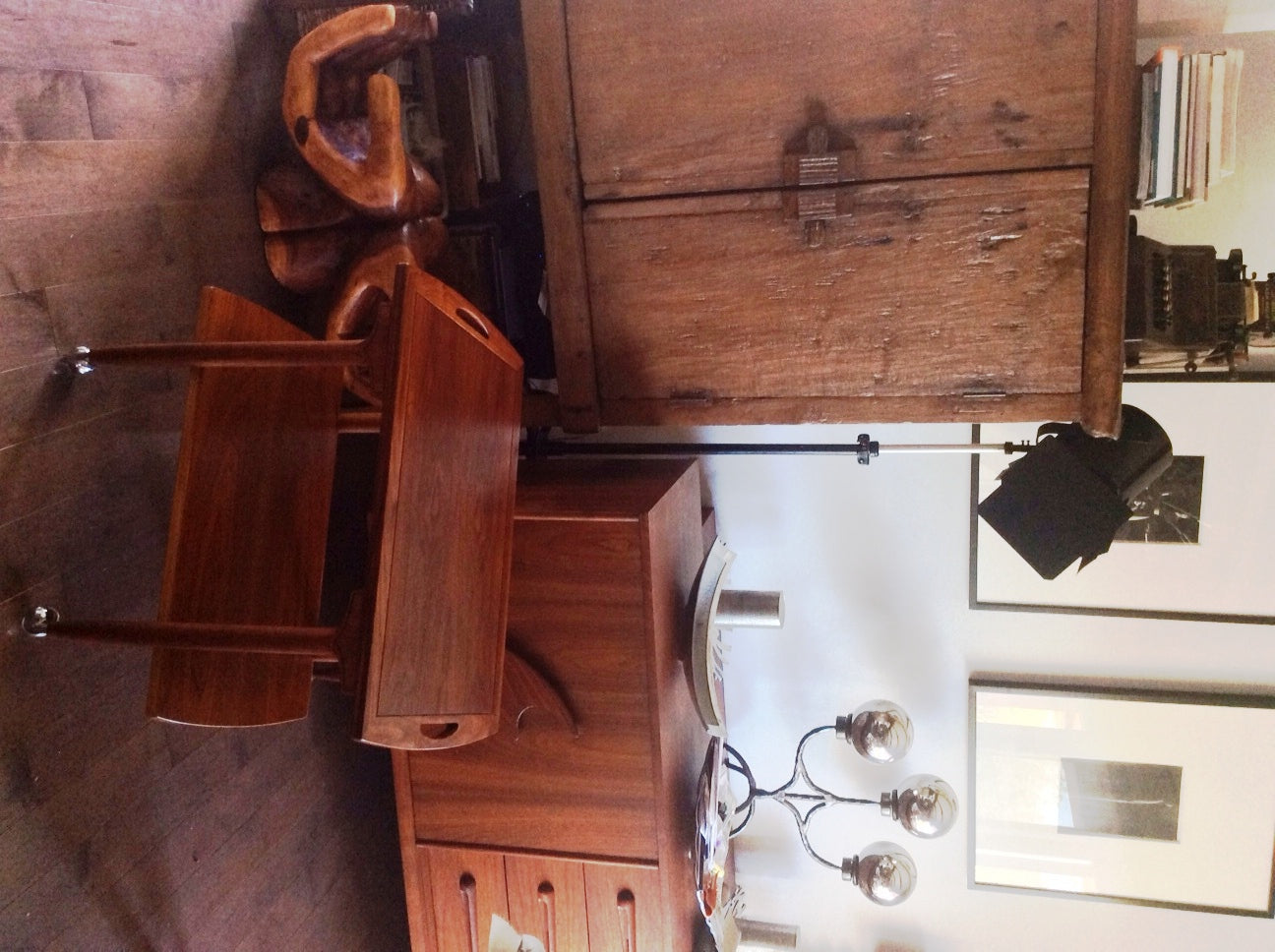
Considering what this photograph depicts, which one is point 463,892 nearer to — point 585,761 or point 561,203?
point 585,761

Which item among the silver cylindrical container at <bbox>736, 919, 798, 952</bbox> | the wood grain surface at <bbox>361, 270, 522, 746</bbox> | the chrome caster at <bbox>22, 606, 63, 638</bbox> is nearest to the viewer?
the wood grain surface at <bbox>361, 270, 522, 746</bbox>

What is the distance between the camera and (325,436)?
1.50 m

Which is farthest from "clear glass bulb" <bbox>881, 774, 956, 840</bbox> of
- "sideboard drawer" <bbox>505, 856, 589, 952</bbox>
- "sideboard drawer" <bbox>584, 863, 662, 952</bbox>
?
"sideboard drawer" <bbox>505, 856, 589, 952</bbox>

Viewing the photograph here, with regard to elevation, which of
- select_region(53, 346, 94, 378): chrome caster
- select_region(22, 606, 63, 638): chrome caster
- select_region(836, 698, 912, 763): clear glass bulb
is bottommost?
select_region(836, 698, 912, 763): clear glass bulb

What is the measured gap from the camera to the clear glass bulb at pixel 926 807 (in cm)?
177

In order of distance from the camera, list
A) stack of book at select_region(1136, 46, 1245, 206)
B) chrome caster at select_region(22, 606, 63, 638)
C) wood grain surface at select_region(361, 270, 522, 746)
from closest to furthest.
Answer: wood grain surface at select_region(361, 270, 522, 746) < chrome caster at select_region(22, 606, 63, 638) < stack of book at select_region(1136, 46, 1245, 206)

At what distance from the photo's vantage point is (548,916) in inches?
69.4

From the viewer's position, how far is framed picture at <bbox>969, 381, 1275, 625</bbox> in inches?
68.7

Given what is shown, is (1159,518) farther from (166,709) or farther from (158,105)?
(158,105)

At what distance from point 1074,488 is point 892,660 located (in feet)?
2.11

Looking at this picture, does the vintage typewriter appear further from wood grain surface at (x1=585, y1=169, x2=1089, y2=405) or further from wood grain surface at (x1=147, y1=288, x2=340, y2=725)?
wood grain surface at (x1=147, y1=288, x2=340, y2=725)

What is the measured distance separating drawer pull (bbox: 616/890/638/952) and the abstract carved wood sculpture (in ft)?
3.36

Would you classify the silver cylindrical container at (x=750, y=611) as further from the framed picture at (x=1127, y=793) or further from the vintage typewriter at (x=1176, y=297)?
the vintage typewriter at (x=1176, y=297)

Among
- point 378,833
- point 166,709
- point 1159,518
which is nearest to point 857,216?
point 1159,518
